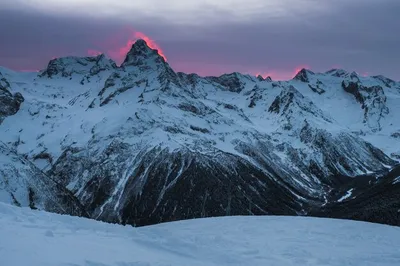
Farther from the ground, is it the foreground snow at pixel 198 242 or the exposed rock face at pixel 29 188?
the foreground snow at pixel 198 242

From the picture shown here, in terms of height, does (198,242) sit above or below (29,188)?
above

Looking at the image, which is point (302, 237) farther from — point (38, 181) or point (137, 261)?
point (38, 181)

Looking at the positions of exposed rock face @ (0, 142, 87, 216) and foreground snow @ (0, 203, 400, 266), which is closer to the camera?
foreground snow @ (0, 203, 400, 266)

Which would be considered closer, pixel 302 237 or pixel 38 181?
pixel 302 237

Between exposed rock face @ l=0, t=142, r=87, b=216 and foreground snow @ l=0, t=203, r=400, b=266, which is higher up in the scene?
foreground snow @ l=0, t=203, r=400, b=266

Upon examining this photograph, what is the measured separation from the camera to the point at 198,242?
27.8 metres

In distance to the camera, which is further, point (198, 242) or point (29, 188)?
point (29, 188)

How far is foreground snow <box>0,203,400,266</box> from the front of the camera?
1966cm

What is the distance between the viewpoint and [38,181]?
5684 inches

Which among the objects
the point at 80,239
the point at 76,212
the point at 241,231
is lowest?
the point at 76,212

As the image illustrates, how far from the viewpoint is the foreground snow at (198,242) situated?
64.5 ft

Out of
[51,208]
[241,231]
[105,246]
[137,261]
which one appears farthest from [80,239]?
[51,208]

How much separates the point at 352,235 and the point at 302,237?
3.86 metres

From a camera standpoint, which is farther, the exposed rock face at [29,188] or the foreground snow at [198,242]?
the exposed rock face at [29,188]
